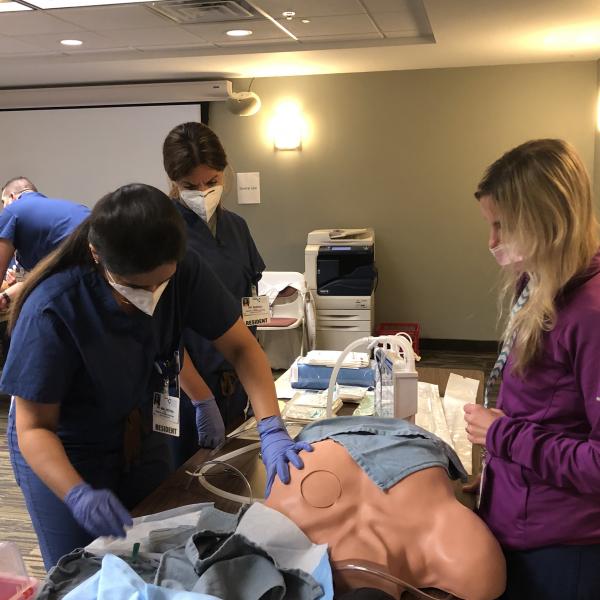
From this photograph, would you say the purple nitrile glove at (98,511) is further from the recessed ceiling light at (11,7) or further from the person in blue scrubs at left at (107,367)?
the recessed ceiling light at (11,7)

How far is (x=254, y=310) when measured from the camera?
216 cm

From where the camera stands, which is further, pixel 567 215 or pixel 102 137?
pixel 102 137

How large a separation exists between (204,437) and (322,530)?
2.13ft

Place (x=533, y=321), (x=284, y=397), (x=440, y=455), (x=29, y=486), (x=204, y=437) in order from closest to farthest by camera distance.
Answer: (x=533, y=321) < (x=440, y=455) < (x=29, y=486) < (x=204, y=437) < (x=284, y=397)

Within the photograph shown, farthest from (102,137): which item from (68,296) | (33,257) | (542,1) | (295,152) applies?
(68,296)

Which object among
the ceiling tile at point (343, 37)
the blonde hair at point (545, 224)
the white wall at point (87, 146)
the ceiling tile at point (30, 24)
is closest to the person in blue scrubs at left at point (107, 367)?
the blonde hair at point (545, 224)

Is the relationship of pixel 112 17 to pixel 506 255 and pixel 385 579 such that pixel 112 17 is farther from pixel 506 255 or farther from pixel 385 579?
pixel 385 579

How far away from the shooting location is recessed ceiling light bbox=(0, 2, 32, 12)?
322 centimetres

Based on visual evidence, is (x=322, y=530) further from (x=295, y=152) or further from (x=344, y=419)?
(x=295, y=152)

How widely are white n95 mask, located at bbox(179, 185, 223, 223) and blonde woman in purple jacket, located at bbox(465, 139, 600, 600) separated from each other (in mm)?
1055

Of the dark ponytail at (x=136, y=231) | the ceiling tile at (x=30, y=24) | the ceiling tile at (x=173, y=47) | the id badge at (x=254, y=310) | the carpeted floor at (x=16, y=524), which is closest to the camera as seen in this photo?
the dark ponytail at (x=136, y=231)

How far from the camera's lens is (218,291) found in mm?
1544

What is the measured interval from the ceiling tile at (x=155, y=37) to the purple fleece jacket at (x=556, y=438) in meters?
3.27

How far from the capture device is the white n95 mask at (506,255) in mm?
1093
